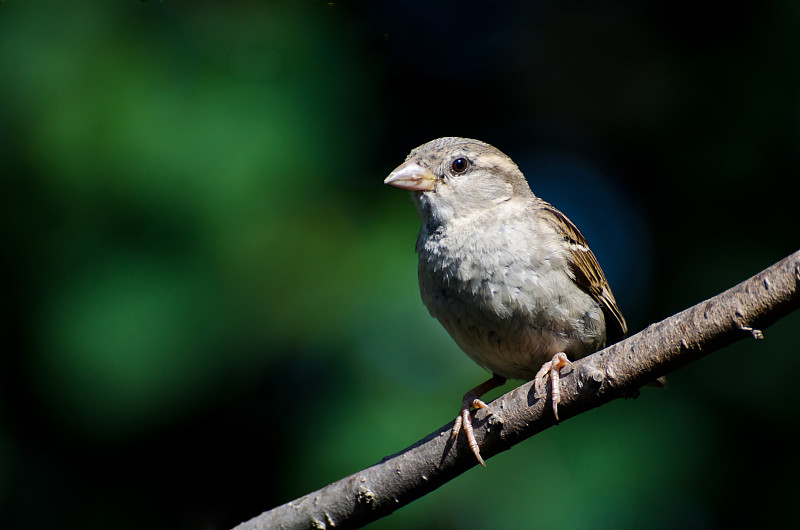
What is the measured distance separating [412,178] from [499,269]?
57 centimetres

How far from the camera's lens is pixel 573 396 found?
2.17 metres

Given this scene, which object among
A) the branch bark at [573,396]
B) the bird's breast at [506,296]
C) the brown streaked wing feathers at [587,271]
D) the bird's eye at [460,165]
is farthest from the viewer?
the bird's eye at [460,165]

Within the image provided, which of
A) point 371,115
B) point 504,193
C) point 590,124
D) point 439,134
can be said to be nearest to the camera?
point 504,193

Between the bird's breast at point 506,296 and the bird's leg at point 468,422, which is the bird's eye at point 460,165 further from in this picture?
the bird's leg at point 468,422

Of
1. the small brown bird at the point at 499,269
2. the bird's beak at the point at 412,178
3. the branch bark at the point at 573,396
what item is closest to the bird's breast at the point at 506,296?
the small brown bird at the point at 499,269

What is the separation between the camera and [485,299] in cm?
277

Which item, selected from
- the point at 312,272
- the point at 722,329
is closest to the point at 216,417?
the point at 312,272

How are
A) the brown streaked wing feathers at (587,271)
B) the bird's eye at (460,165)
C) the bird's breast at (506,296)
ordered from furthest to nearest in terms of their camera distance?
1. the bird's eye at (460,165)
2. the brown streaked wing feathers at (587,271)
3. the bird's breast at (506,296)

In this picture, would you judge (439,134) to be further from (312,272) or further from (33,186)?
(33,186)

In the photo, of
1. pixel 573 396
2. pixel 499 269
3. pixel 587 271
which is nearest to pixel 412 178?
pixel 499 269

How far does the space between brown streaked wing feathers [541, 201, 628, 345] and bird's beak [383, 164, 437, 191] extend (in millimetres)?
483

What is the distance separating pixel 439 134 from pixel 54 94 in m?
2.19

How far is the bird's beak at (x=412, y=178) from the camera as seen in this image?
10.1ft

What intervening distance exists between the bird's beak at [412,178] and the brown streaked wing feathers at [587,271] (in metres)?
0.48
